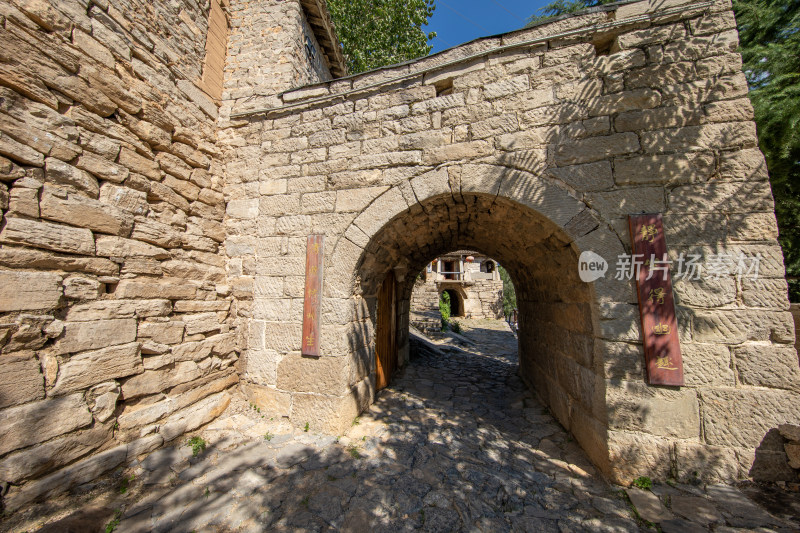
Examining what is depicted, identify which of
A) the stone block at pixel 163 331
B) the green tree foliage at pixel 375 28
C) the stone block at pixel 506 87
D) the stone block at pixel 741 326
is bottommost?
the stone block at pixel 163 331

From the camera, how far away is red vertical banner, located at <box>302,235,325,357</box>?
3131mm

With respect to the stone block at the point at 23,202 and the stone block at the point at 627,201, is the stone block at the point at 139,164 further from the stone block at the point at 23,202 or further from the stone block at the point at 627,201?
the stone block at the point at 627,201

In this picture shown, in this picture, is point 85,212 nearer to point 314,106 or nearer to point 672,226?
point 314,106

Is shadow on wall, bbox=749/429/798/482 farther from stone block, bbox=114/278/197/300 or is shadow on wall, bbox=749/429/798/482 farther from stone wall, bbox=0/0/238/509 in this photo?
stone block, bbox=114/278/197/300

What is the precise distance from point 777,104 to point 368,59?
9.14m

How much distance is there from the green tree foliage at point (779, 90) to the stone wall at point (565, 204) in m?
3.01

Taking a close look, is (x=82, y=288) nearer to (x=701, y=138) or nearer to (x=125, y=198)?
(x=125, y=198)

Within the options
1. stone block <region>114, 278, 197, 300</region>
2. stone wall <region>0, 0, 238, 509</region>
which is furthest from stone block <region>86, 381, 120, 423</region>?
stone block <region>114, 278, 197, 300</region>

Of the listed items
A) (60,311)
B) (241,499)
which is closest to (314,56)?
(60,311)

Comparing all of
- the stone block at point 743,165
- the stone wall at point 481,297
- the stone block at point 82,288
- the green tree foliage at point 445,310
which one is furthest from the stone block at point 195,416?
the stone wall at point 481,297

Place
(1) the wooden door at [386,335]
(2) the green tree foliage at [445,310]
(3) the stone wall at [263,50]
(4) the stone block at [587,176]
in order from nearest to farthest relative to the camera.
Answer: (4) the stone block at [587,176] < (3) the stone wall at [263,50] < (1) the wooden door at [386,335] < (2) the green tree foliage at [445,310]

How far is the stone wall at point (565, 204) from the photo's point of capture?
2.24 m

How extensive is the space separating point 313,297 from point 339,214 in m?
0.93

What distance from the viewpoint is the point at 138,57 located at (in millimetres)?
2844
